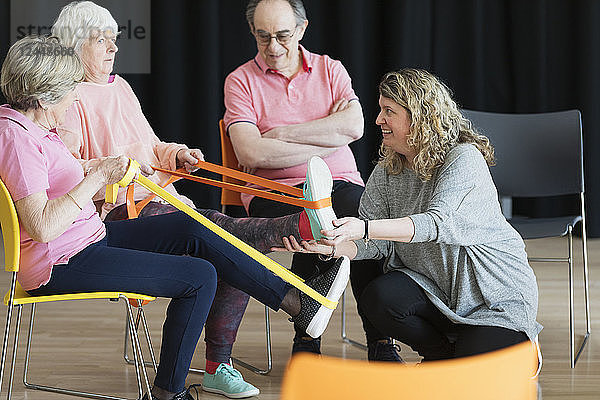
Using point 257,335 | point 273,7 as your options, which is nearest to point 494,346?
point 257,335

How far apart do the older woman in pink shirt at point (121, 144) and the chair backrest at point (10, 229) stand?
1.69 ft

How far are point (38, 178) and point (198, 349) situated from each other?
4.25 feet

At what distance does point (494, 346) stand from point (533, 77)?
402 cm

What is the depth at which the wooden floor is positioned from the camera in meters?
2.64

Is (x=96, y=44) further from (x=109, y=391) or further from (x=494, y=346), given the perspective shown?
(x=494, y=346)

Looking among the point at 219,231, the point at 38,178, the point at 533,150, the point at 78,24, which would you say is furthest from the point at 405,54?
the point at 38,178

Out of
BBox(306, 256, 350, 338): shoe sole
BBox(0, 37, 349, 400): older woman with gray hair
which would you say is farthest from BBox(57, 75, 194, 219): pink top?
BBox(306, 256, 350, 338): shoe sole

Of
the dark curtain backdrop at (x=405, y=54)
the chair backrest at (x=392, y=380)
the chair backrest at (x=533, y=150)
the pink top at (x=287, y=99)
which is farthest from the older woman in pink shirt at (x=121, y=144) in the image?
the dark curtain backdrop at (x=405, y=54)

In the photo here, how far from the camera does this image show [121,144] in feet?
8.87

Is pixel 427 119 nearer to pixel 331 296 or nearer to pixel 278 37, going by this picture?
pixel 331 296

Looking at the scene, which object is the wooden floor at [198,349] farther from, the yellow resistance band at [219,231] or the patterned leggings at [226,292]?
the yellow resistance band at [219,231]

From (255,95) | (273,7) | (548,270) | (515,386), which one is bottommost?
(548,270)

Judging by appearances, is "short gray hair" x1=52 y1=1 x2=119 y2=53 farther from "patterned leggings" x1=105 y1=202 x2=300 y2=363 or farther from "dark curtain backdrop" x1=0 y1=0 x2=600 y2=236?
"dark curtain backdrop" x1=0 y1=0 x2=600 y2=236

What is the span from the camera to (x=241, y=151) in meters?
2.95
